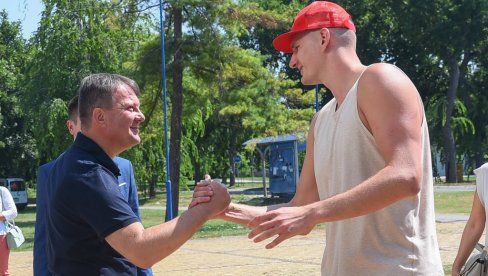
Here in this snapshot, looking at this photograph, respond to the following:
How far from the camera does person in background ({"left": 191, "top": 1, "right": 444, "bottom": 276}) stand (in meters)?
2.69

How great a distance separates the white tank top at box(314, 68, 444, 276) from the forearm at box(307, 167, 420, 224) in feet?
0.73

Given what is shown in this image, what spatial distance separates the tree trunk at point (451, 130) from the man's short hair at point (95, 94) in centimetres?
4482

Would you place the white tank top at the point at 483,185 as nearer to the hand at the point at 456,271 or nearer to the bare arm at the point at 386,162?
the hand at the point at 456,271

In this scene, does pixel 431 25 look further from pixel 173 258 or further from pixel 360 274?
pixel 360 274

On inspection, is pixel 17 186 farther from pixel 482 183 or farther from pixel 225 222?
pixel 482 183

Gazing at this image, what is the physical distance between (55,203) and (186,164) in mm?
32235

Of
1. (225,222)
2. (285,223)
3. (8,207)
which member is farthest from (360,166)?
(225,222)

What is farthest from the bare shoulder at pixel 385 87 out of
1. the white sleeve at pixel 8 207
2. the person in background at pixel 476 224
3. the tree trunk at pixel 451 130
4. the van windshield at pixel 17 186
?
the tree trunk at pixel 451 130

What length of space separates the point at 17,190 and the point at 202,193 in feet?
126

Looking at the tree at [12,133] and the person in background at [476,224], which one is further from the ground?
the tree at [12,133]

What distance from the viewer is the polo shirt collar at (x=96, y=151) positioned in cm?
297

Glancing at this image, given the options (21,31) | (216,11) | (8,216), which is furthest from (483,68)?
(8,216)

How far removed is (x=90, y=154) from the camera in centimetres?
297

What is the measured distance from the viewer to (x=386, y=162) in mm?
2803
